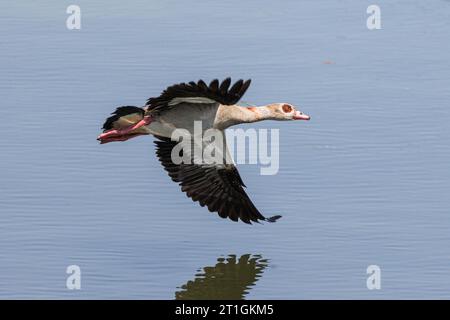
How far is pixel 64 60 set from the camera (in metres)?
20.6

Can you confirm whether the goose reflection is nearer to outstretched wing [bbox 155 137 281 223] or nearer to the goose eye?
outstretched wing [bbox 155 137 281 223]

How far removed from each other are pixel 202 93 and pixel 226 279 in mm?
1681

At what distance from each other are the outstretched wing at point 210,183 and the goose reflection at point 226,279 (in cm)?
89

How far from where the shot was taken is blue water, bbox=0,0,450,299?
50.0 feet

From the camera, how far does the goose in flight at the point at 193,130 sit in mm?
15961

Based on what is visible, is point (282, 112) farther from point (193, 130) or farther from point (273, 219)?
point (273, 219)

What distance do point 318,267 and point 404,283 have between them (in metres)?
0.81

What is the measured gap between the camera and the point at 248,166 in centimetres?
1811

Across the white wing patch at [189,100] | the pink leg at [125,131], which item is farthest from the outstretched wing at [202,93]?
the pink leg at [125,131]

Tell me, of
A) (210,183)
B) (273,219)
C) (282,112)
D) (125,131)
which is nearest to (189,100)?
(125,131)

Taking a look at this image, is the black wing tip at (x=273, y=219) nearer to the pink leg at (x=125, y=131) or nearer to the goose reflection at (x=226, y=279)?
the goose reflection at (x=226, y=279)

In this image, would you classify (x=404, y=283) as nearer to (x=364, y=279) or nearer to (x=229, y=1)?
(x=364, y=279)

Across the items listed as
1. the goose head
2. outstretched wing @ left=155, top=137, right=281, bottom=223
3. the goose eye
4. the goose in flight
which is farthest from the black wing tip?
the goose eye

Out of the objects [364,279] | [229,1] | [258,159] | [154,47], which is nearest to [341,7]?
[229,1]
